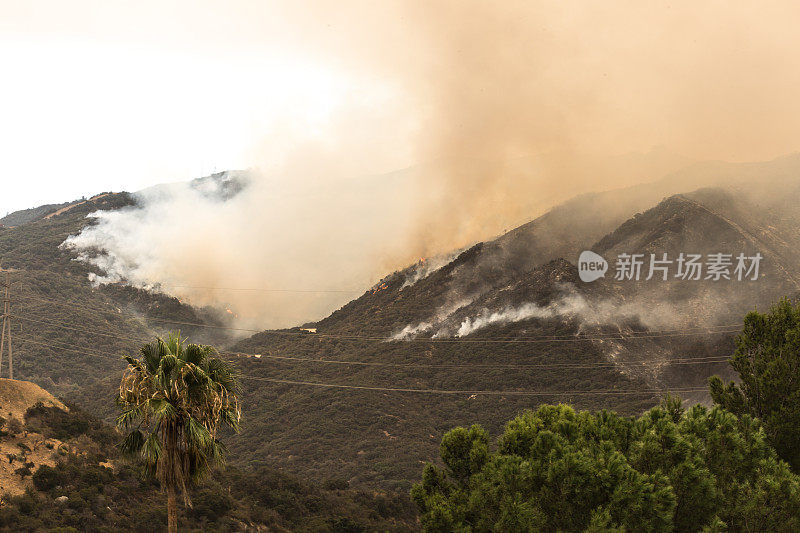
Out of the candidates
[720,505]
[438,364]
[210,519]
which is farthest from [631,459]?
[438,364]

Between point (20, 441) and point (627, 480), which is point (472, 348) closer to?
point (20, 441)

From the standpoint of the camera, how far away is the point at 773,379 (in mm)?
45344

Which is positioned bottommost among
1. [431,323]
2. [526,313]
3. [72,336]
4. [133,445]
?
[133,445]

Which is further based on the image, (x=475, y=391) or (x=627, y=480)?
(x=475, y=391)

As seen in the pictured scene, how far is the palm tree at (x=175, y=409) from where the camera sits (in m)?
30.0

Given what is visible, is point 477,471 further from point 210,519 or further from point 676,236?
point 676,236

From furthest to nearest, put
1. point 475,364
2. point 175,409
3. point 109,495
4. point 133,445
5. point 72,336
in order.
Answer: point 72,336 < point 475,364 < point 109,495 < point 133,445 < point 175,409

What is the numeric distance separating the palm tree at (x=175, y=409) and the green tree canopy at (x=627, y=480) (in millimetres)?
17480

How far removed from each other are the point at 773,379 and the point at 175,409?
3870 centimetres

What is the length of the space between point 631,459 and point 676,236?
146479 millimetres

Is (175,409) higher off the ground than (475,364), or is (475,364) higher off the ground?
(175,409)

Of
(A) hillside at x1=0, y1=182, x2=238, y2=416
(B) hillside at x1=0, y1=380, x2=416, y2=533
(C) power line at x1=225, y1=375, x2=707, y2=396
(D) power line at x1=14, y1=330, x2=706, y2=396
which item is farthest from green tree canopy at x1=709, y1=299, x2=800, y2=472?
(A) hillside at x1=0, y1=182, x2=238, y2=416

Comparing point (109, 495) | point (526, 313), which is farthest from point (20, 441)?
point (526, 313)

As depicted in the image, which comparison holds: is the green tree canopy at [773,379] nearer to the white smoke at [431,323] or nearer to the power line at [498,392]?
the power line at [498,392]
